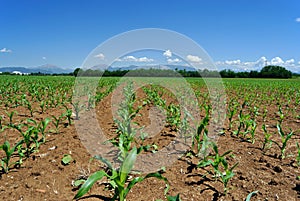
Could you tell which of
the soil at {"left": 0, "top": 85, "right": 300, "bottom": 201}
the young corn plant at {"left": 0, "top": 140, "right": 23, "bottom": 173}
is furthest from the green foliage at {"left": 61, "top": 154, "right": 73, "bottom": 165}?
the young corn plant at {"left": 0, "top": 140, "right": 23, "bottom": 173}

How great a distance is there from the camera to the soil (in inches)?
96.0

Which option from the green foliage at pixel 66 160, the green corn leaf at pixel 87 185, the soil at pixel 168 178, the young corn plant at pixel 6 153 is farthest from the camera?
the green foliage at pixel 66 160

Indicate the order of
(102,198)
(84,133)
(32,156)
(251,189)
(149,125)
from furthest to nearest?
(149,125) < (84,133) < (32,156) < (251,189) < (102,198)

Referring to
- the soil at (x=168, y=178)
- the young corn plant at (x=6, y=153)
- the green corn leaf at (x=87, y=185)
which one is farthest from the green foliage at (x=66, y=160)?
the green corn leaf at (x=87, y=185)

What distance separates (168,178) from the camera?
2.77 meters

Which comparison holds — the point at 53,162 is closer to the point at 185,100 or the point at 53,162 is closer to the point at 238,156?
the point at 238,156

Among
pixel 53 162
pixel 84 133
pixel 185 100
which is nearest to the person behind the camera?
pixel 53 162

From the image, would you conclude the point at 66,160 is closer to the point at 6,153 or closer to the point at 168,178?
the point at 6,153

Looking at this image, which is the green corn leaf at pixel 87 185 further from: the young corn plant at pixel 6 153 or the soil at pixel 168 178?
the young corn plant at pixel 6 153

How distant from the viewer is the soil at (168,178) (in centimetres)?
244

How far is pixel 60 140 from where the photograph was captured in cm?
388

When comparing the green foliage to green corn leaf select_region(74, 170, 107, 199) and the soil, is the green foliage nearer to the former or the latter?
the soil

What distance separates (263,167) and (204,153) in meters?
0.79

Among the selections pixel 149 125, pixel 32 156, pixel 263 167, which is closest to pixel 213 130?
pixel 149 125
